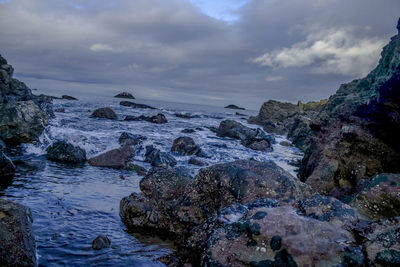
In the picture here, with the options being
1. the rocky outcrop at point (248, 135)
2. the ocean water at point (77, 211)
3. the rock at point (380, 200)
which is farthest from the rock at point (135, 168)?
the rocky outcrop at point (248, 135)

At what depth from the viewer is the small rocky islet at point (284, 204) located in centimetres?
295

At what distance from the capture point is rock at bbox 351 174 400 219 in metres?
4.31

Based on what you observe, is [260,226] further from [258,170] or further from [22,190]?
[22,190]

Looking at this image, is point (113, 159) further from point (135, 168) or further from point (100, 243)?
point (100, 243)

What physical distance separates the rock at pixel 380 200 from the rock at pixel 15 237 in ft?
15.4

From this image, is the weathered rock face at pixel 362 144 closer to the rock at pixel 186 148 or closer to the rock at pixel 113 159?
the rock at pixel 113 159

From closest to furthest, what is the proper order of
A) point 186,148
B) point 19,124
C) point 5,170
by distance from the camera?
1. point 5,170
2. point 19,124
3. point 186,148

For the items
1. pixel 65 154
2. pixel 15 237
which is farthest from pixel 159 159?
pixel 15 237

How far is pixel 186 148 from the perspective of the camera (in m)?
15.3

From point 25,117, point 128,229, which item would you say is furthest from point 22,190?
point 25,117

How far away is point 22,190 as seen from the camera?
7238 mm

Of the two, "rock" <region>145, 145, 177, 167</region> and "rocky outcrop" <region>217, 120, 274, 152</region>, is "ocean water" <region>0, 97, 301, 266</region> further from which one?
"rocky outcrop" <region>217, 120, 274, 152</region>

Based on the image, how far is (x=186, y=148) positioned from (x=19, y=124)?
7946 millimetres

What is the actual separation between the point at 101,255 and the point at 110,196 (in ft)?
10.0
